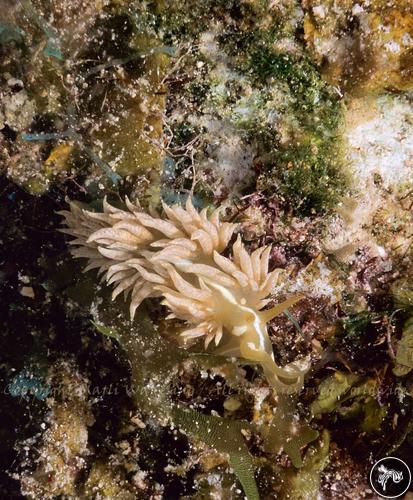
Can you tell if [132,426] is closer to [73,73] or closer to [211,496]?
[211,496]

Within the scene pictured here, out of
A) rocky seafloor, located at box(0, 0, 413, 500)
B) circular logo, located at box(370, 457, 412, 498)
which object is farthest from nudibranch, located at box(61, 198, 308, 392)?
circular logo, located at box(370, 457, 412, 498)

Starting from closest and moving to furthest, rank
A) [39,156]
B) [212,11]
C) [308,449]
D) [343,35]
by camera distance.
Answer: [343,35] → [212,11] → [308,449] → [39,156]

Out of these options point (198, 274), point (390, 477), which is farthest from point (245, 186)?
point (390, 477)

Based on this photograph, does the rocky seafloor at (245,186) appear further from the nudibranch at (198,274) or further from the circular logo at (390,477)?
the nudibranch at (198,274)

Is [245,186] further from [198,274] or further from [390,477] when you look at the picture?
Answer: [390,477]

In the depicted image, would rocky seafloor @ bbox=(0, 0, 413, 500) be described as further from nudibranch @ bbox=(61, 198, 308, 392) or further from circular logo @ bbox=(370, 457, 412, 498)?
nudibranch @ bbox=(61, 198, 308, 392)

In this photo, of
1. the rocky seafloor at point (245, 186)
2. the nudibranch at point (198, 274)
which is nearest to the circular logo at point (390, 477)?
the rocky seafloor at point (245, 186)

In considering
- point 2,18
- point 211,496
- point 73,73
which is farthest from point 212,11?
point 211,496
